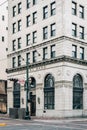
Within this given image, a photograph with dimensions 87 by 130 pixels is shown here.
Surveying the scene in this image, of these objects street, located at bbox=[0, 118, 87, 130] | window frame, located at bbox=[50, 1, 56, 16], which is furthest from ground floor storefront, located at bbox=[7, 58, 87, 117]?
street, located at bbox=[0, 118, 87, 130]

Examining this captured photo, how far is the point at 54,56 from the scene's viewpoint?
52438mm

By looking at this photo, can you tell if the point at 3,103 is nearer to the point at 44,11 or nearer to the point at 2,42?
the point at 2,42

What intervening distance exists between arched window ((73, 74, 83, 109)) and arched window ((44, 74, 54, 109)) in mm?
3478

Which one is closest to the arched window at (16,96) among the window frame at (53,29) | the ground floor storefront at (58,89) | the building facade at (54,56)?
the building facade at (54,56)

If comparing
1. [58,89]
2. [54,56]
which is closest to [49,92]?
[58,89]

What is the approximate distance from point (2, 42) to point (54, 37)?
26.5 meters

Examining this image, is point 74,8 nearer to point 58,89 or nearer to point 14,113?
point 58,89

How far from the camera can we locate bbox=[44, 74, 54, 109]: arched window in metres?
52.0

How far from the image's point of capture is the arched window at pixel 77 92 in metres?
51.5

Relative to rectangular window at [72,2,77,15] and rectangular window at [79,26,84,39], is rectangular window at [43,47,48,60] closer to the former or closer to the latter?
rectangular window at [79,26,84,39]

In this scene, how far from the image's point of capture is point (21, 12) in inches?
2426

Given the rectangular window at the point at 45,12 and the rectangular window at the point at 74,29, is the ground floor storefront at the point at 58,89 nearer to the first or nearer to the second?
the rectangular window at the point at 74,29

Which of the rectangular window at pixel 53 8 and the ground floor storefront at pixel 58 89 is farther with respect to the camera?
the rectangular window at pixel 53 8

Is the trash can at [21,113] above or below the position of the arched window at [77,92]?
below
